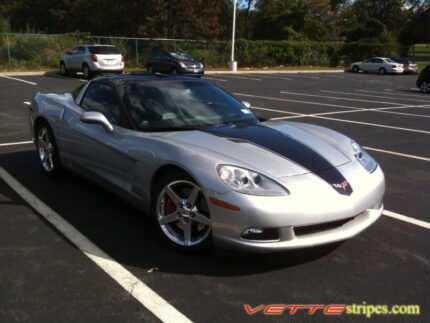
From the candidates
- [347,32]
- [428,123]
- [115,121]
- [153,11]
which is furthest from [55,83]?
[347,32]

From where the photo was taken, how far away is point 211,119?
430cm

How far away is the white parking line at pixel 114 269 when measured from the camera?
108 inches

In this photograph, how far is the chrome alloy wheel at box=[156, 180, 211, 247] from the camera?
333 centimetres

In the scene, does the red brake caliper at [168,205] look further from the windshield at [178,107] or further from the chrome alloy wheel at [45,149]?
the chrome alloy wheel at [45,149]

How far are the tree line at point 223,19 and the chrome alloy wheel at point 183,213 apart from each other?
33.2 meters

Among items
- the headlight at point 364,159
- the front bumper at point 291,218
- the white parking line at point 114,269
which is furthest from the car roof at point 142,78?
the front bumper at point 291,218

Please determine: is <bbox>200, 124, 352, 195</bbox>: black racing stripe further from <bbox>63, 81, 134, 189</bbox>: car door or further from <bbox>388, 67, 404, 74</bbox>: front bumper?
<bbox>388, 67, 404, 74</bbox>: front bumper

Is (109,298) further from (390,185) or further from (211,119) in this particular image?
(390,185)

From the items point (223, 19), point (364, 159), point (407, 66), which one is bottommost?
point (407, 66)

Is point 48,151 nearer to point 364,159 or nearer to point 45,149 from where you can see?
point 45,149

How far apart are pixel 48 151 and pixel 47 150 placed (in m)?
0.04

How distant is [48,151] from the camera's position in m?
5.46

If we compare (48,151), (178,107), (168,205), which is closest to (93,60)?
(48,151)

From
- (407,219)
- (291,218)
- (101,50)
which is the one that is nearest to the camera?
(291,218)
